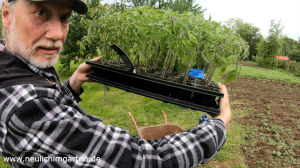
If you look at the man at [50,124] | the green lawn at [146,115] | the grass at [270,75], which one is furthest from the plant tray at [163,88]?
the grass at [270,75]

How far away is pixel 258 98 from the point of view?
7816 mm

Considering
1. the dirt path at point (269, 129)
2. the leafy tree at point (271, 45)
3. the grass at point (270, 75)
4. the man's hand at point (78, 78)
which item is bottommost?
the dirt path at point (269, 129)

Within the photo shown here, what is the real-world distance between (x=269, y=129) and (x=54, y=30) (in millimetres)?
5613

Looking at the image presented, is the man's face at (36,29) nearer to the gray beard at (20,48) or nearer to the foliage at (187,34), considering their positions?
the gray beard at (20,48)

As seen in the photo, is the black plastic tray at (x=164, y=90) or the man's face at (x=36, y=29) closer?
the man's face at (x=36, y=29)

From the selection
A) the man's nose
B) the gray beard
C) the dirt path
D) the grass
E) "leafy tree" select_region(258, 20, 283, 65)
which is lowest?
the dirt path

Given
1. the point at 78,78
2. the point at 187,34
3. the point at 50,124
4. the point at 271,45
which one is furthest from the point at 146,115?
the point at 271,45

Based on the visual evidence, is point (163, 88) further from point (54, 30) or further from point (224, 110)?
point (54, 30)

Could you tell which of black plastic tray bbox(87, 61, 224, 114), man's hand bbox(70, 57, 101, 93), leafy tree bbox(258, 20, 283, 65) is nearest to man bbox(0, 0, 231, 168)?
black plastic tray bbox(87, 61, 224, 114)

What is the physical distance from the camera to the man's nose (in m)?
1.08

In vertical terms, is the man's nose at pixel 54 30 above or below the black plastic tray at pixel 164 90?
above

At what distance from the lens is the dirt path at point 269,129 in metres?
3.80

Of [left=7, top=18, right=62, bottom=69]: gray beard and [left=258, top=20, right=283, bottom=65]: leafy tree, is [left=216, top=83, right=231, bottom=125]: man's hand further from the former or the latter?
[left=258, top=20, right=283, bottom=65]: leafy tree

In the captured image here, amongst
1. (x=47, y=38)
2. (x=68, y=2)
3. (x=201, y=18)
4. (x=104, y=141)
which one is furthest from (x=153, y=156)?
(x=201, y=18)
